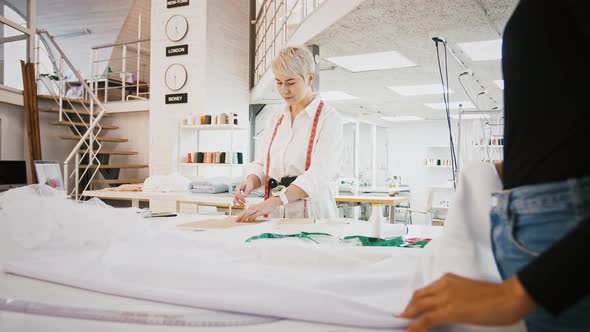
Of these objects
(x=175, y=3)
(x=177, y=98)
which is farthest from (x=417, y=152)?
(x=175, y=3)

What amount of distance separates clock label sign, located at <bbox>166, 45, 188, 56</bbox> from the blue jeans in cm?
693

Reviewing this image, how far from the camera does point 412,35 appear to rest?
4707 mm

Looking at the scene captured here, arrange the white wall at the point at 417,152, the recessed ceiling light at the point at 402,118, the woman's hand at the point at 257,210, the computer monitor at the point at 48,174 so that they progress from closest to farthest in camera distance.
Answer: the woman's hand at the point at 257,210
the computer monitor at the point at 48,174
the recessed ceiling light at the point at 402,118
the white wall at the point at 417,152

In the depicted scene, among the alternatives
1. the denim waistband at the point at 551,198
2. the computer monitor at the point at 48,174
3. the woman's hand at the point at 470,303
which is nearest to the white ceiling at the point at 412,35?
the computer monitor at the point at 48,174

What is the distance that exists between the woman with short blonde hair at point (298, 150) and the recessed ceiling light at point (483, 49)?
11.7 ft

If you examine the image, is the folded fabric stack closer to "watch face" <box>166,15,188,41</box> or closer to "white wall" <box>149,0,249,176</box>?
"white wall" <box>149,0,249,176</box>

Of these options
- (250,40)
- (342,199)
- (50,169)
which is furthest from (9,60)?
(342,199)

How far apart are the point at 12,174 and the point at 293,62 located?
20.1ft

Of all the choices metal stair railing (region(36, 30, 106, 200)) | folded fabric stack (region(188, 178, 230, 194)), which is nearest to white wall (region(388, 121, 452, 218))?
metal stair railing (region(36, 30, 106, 200))

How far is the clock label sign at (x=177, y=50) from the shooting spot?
6.89 meters

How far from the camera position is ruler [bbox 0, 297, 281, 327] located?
71 cm

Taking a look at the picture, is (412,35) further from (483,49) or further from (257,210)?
(257,210)

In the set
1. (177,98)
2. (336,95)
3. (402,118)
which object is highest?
(336,95)

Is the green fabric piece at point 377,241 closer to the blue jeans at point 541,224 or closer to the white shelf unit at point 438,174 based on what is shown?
the blue jeans at point 541,224
